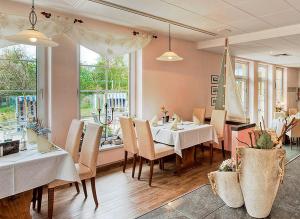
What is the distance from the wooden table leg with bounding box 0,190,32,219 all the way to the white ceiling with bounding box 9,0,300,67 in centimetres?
237

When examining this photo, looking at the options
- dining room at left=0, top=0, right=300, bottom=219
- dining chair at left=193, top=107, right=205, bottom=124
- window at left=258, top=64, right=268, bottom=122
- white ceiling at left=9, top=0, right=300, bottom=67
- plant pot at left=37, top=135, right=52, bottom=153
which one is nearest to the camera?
dining room at left=0, top=0, right=300, bottom=219

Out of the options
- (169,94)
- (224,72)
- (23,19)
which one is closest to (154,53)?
(169,94)

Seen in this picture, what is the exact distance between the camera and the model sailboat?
4.44 meters

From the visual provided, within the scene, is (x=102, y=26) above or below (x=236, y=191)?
above

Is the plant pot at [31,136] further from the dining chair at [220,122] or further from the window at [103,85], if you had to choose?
the dining chair at [220,122]

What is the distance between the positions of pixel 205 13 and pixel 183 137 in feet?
6.26

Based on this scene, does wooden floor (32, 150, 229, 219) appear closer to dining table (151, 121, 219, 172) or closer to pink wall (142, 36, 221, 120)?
dining table (151, 121, 219, 172)

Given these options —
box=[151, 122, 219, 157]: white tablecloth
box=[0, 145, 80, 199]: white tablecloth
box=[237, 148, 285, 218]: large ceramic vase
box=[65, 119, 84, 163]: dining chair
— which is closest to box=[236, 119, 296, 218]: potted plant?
box=[237, 148, 285, 218]: large ceramic vase

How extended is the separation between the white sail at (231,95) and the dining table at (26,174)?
3216 mm

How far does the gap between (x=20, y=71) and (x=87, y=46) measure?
103 cm

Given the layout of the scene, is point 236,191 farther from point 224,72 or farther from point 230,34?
point 230,34

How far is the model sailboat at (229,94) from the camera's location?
4.44 metres

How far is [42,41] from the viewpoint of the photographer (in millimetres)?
2254

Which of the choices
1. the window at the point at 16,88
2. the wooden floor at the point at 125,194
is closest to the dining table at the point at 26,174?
the wooden floor at the point at 125,194
